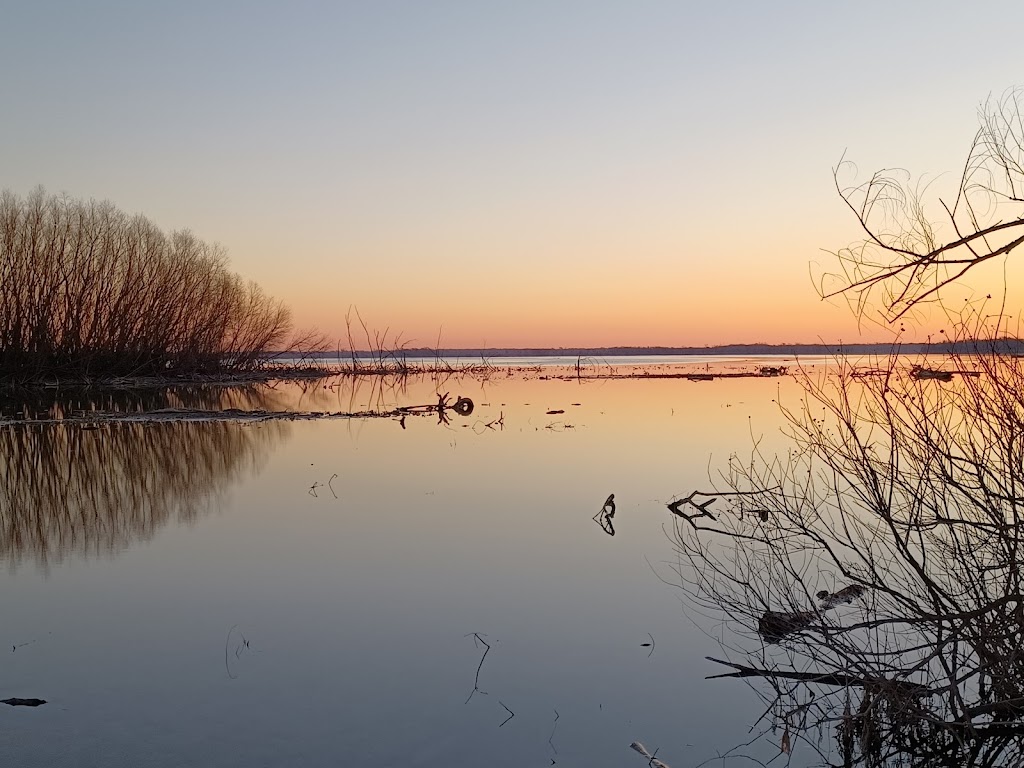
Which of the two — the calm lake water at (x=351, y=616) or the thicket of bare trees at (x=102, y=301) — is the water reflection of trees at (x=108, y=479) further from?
the thicket of bare trees at (x=102, y=301)

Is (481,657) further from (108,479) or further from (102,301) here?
(102,301)

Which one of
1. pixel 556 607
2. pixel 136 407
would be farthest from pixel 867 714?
pixel 136 407

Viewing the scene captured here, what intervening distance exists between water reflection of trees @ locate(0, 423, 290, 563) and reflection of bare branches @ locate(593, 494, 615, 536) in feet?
15.1

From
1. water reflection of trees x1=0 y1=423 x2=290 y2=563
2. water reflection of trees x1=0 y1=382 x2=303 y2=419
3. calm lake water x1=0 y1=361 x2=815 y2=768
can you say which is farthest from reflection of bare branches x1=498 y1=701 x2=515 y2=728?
water reflection of trees x1=0 y1=382 x2=303 y2=419

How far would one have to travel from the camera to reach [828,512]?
8219 millimetres

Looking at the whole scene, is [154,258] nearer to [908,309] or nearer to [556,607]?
[556,607]

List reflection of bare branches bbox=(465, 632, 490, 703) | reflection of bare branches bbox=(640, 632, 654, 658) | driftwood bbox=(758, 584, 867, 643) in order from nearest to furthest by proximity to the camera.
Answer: driftwood bbox=(758, 584, 867, 643), reflection of bare branches bbox=(465, 632, 490, 703), reflection of bare branches bbox=(640, 632, 654, 658)

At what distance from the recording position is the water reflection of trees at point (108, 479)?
808 cm

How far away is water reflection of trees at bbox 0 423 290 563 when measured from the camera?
26.5ft

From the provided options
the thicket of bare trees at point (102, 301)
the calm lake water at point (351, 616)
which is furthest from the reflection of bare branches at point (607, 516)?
the thicket of bare trees at point (102, 301)

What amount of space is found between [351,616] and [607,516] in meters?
3.85

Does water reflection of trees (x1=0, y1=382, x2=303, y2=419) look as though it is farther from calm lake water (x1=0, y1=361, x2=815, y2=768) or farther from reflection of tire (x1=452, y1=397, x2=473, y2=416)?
calm lake water (x1=0, y1=361, x2=815, y2=768)

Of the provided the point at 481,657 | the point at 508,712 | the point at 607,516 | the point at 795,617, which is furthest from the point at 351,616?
the point at 607,516

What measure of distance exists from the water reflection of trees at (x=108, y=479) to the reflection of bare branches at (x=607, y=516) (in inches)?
181
